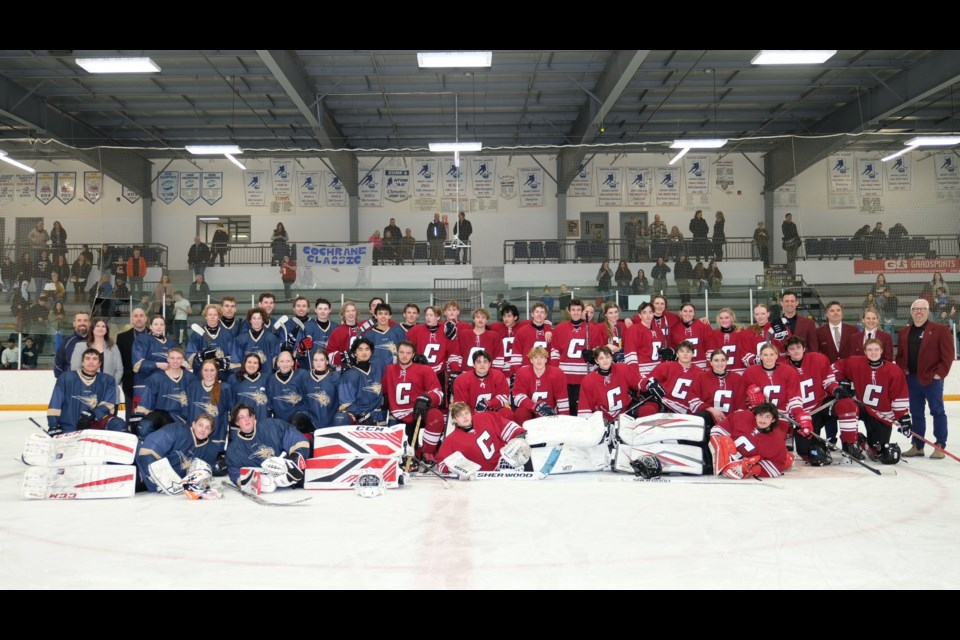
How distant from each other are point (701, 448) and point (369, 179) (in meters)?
14.7

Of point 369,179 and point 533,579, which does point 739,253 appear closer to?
point 369,179

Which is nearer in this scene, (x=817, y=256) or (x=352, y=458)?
(x=352, y=458)

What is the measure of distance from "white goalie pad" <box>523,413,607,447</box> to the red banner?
7.43 m

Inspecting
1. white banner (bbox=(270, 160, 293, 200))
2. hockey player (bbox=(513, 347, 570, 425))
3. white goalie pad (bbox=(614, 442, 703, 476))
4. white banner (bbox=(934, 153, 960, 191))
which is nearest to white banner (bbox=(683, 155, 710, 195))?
white banner (bbox=(934, 153, 960, 191))

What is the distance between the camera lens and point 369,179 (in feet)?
62.0

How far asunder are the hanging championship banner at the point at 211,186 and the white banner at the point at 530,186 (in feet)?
25.4

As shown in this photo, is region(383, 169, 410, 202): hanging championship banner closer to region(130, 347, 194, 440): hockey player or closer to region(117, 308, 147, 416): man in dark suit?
region(117, 308, 147, 416): man in dark suit

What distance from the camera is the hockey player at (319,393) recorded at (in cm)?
604

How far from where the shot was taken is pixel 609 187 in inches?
743

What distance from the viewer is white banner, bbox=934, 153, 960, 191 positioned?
11617mm

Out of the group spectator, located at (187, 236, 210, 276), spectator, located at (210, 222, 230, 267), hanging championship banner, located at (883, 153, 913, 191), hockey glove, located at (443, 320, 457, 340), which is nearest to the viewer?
hockey glove, located at (443, 320, 457, 340)
